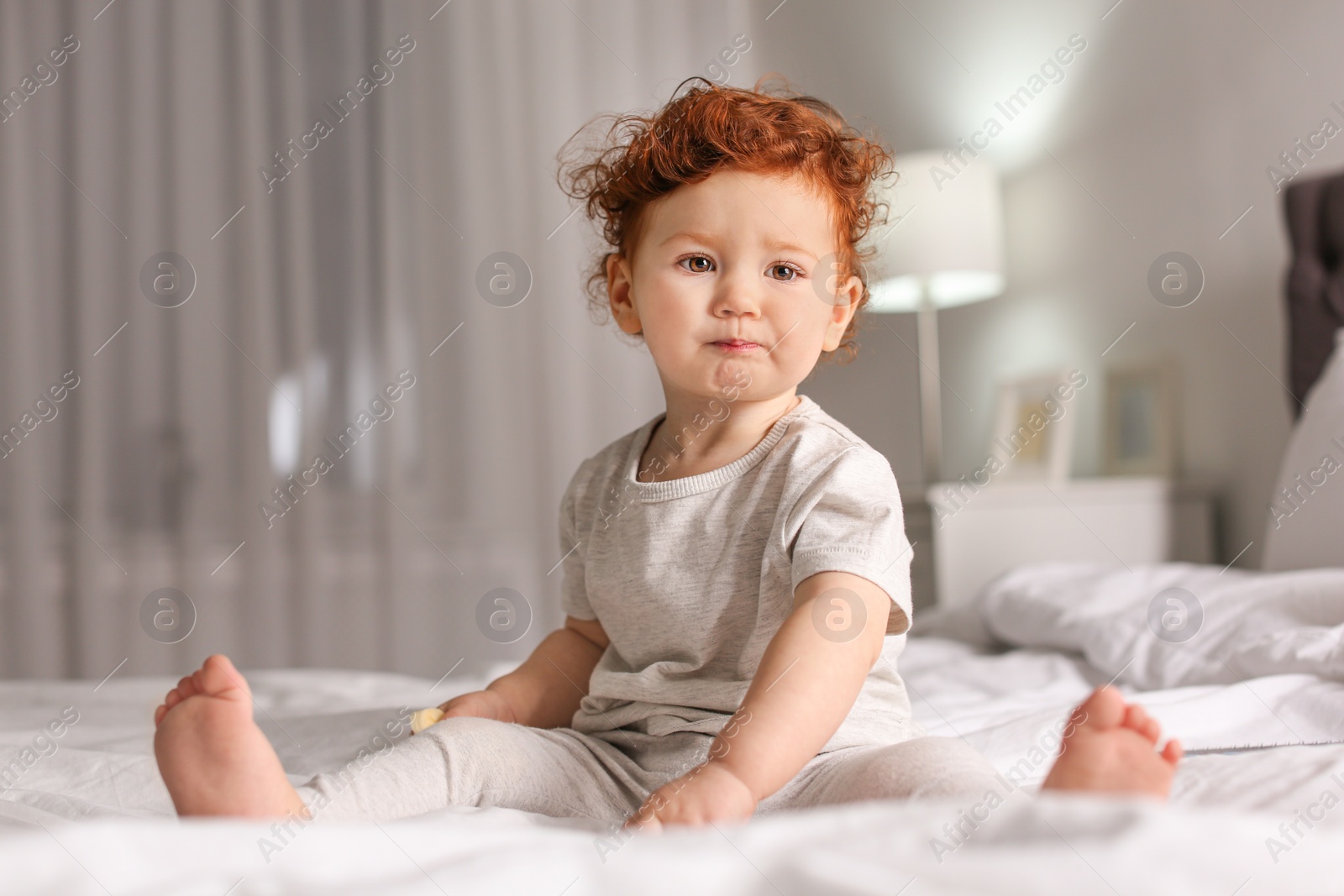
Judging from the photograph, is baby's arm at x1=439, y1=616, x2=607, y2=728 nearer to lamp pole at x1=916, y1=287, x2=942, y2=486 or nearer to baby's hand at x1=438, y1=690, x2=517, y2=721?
baby's hand at x1=438, y1=690, x2=517, y2=721

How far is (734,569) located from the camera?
2.66 ft

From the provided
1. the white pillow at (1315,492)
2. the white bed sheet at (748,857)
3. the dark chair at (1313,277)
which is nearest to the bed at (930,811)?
the white bed sheet at (748,857)

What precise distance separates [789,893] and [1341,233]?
6.50 ft

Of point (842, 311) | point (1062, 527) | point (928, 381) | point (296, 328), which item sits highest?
point (296, 328)

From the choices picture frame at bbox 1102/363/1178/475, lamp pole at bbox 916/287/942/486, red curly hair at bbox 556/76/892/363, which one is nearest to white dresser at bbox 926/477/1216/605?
picture frame at bbox 1102/363/1178/475

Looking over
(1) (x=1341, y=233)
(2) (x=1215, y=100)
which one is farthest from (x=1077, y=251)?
(1) (x=1341, y=233)

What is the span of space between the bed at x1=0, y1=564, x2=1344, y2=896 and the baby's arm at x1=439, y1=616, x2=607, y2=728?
6.2 inches

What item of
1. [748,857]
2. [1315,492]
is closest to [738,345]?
[748,857]

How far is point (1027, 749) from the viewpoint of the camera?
915 mm

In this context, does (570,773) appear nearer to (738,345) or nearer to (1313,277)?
(738,345)

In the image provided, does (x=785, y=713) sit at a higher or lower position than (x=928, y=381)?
lower

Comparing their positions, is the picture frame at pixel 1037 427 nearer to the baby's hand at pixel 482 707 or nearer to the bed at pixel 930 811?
the bed at pixel 930 811

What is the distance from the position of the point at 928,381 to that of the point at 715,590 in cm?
201

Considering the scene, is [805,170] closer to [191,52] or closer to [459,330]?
[459,330]
